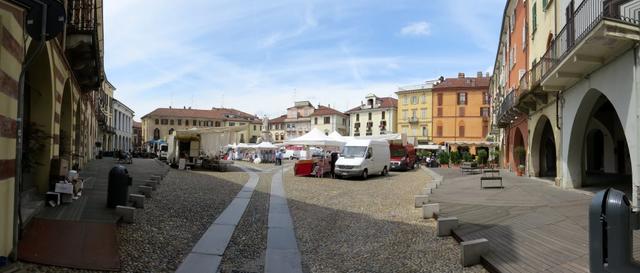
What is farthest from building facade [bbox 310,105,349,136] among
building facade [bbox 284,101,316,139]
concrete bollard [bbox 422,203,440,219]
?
concrete bollard [bbox 422,203,440,219]

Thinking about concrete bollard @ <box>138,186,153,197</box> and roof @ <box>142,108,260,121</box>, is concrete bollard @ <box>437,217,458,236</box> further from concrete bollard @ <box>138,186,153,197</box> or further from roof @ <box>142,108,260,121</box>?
roof @ <box>142,108,260,121</box>

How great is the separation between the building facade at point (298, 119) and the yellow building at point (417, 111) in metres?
28.1

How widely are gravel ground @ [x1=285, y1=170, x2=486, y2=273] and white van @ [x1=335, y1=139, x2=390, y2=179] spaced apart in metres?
8.89

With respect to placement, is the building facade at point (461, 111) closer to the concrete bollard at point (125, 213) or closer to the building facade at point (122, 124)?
the building facade at point (122, 124)

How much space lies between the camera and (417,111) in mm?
74125

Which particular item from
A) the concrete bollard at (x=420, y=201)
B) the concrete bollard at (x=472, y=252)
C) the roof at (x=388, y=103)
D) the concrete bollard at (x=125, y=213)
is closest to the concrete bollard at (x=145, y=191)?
the concrete bollard at (x=125, y=213)

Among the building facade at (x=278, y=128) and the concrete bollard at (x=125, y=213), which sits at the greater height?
the building facade at (x=278, y=128)

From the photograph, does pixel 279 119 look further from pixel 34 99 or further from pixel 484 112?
pixel 34 99

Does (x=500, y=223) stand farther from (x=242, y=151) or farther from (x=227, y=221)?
(x=242, y=151)

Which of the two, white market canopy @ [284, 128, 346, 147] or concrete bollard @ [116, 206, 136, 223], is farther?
white market canopy @ [284, 128, 346, 147]

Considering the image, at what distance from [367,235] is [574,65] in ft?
24.9

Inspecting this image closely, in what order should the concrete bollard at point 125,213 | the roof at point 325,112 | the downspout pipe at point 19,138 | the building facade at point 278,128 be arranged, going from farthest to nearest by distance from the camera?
Answer: the building facade at point 278,128, the roof at point 325,112, the concrete bollard at point 125,213, the downspout pipe at point 19,138

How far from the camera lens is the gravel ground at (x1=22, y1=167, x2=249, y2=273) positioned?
586 centimetres

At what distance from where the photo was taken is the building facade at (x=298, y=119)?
328 ft
